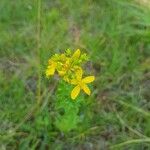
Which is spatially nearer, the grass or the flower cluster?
the flower cluster

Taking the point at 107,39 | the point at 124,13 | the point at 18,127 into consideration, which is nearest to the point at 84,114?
the point at 18,127

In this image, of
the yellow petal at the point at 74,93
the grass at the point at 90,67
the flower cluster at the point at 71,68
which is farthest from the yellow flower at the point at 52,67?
the grass at the point at 90,67

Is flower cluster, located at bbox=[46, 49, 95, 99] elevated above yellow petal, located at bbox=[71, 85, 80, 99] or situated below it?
above

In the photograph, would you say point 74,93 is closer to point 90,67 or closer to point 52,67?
point 52,67

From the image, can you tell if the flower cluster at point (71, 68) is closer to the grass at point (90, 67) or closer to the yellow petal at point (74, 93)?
the yellow petal at point (74, 93)

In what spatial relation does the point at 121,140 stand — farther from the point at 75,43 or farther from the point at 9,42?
the point at 9,42

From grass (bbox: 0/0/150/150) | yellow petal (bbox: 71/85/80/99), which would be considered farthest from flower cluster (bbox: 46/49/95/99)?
grass (bbox: 0/0/150/150)

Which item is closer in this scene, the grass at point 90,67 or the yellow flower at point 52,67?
the yellow flower at point 52,67

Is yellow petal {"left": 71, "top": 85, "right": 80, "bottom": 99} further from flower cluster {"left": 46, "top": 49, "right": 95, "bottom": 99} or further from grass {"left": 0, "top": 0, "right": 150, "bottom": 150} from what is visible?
grass {"left": 0, "top": 0, "right": 150, "bottom": 150}
